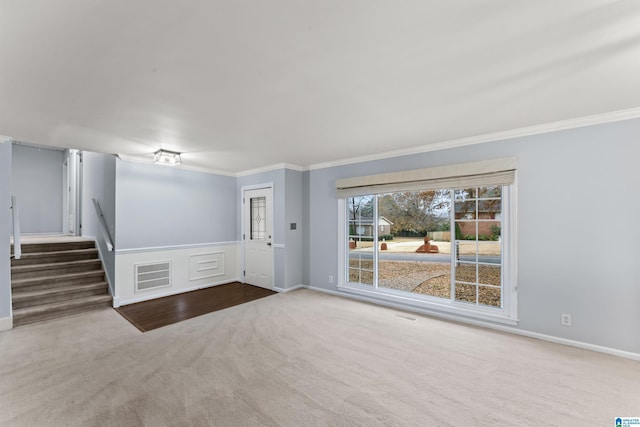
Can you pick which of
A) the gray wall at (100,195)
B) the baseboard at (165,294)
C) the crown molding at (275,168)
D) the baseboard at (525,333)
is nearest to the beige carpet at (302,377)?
the baseboard at (525,333)

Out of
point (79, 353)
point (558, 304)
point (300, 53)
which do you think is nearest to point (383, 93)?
point (300, 53)

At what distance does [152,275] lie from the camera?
469 cm

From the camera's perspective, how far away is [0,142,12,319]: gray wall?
10.9 feet

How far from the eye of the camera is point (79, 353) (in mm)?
2736

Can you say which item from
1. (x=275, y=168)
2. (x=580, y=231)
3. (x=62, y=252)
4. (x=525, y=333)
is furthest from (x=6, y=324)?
(x=580, y=231)

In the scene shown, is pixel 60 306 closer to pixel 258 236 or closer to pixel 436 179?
pixel 258 236

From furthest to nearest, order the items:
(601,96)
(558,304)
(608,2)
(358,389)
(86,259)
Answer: (86,259)
(558,304)
(601,96)
(358,389)
(608,2)

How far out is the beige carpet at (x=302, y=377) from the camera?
190 cm

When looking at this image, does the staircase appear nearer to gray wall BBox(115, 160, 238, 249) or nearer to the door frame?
gray wall BBox(115, 160, 238, 249)

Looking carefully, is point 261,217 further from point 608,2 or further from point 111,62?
point 608,2

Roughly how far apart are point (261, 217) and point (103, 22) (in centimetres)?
424

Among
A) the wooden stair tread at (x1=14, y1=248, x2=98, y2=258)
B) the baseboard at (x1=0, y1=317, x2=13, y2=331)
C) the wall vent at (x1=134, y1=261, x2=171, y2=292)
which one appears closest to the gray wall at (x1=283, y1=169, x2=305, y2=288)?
the wall vent at (x1=134, y1=261, x2=171, y2=292)

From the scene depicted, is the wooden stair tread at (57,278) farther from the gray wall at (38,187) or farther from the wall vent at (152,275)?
the gray wall at (38,187)

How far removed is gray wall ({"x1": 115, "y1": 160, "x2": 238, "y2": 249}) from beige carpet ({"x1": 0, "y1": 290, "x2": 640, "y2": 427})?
1.60 metres
